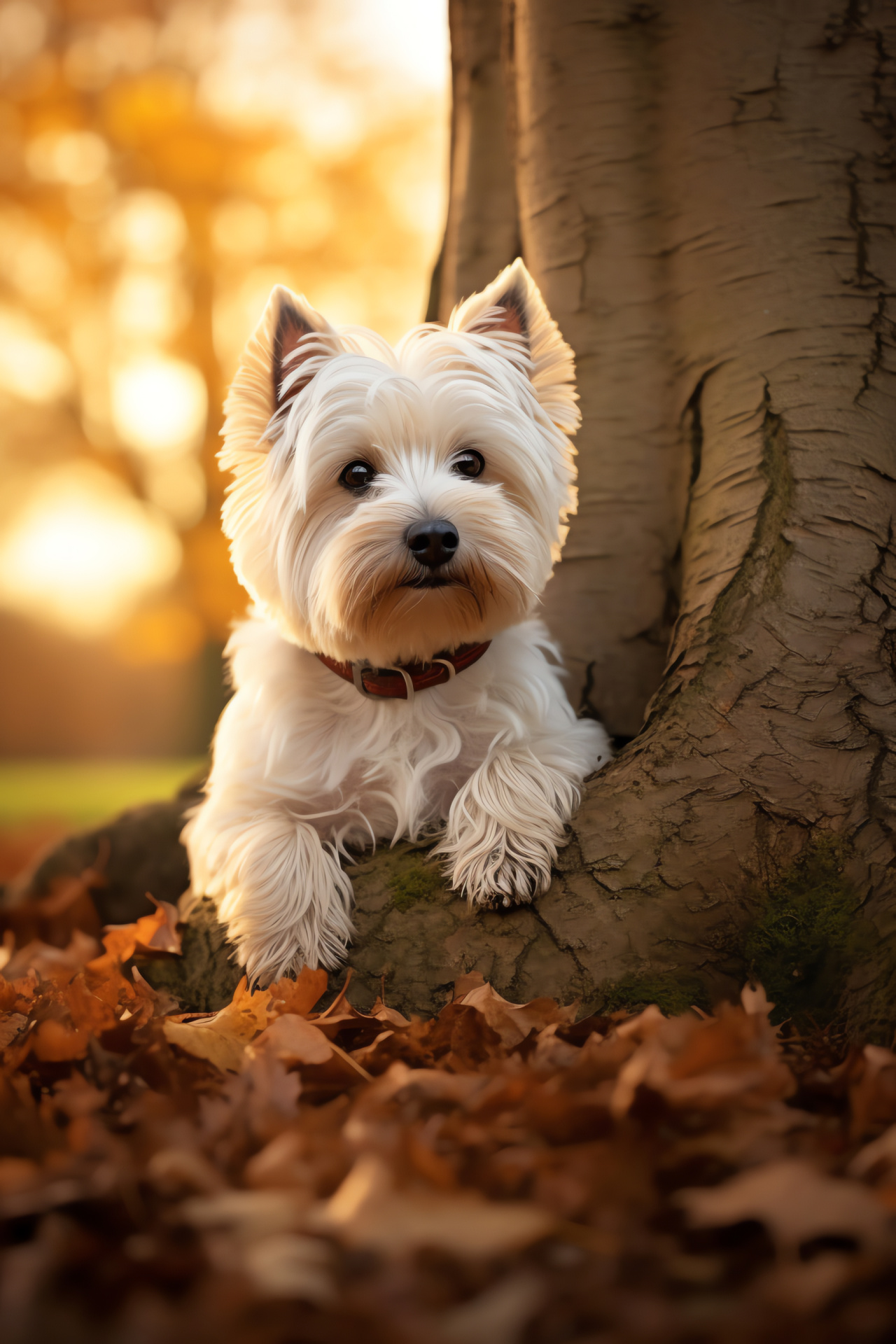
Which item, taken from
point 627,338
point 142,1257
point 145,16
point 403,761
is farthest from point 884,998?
point 145,16

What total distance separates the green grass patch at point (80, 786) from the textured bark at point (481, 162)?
23.7 feet

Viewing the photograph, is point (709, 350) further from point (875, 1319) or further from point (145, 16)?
point (145, 16)

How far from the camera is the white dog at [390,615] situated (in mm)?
2568

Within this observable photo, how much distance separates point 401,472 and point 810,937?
5.88 ft

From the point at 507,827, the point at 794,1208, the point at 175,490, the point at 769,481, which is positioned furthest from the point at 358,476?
the point at 175,490

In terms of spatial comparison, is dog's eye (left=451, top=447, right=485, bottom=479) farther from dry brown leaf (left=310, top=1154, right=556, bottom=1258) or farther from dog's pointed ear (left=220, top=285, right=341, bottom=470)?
dry brown leaf (left=310, top=1154, right=556, bottom=1258)

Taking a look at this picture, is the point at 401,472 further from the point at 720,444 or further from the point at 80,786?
the point at 80,786

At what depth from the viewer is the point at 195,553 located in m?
14.2

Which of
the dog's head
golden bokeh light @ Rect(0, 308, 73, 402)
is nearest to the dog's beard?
the dog's head

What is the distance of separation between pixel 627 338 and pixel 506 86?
1.41 metres

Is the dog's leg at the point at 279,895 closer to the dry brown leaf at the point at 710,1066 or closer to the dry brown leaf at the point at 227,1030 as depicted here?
the dry brown leaf at the point at 227,1030

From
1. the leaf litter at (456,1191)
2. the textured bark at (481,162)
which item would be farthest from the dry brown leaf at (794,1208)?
the textured bark at (481,162)

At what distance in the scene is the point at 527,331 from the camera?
3045mm

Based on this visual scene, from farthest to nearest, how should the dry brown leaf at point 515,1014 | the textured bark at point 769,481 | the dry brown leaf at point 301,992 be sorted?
the textured bark at point 769,481
the dry brown leaf at point 301,992
the dry brown leaf at point 515,1014
